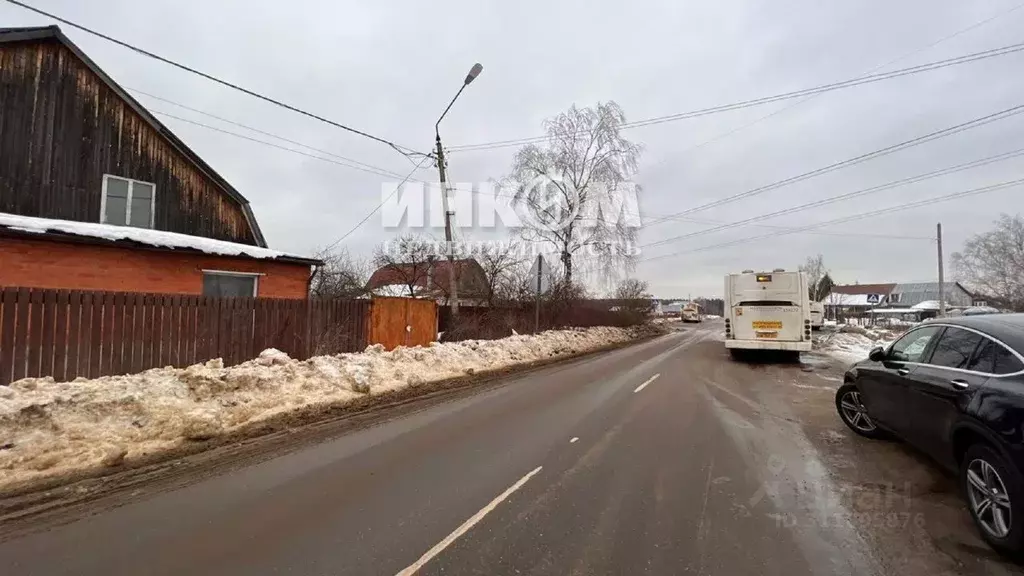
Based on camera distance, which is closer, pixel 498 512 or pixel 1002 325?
pixel 498 512

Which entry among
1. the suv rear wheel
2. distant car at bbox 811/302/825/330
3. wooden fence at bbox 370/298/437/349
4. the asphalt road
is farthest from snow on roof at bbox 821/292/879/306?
the suv rear wheel

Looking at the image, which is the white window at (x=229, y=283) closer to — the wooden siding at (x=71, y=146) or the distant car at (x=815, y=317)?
the wooden siding at (x=71, y=146)

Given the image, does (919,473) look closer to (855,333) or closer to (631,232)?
(631,232)

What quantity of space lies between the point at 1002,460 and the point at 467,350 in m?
12.6

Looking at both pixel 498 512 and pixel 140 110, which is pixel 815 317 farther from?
pixel 140 110

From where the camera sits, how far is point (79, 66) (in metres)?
14.6

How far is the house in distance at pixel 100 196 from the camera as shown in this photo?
10555 millimetres

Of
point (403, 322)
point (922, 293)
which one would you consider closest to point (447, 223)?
point (403, 322)

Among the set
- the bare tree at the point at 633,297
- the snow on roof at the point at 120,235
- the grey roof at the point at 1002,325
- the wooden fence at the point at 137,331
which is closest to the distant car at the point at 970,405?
the grey roof at the point at 1002,325

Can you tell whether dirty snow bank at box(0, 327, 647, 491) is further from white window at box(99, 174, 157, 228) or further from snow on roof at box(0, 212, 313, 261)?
white window at box(99, 174, 157, 228)

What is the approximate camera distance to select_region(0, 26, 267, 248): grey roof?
13.4m

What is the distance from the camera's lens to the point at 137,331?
352 inches

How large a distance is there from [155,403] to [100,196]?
11.0 metres

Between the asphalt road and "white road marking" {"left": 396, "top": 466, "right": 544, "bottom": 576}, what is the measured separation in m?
0.02
